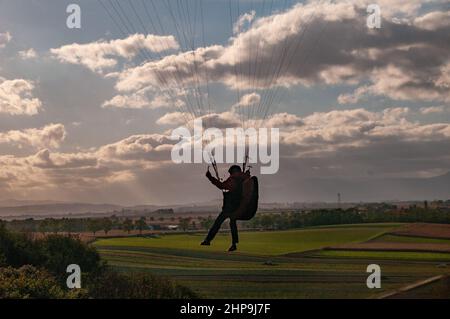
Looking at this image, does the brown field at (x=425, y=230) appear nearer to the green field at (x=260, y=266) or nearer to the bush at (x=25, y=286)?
the green field at (x=260, y=266)

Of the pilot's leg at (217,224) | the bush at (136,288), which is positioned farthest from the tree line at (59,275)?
the pilot's leg at (217,224)

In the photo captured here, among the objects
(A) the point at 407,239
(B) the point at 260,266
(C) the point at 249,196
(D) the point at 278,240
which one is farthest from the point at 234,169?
(A) the point at 407,239

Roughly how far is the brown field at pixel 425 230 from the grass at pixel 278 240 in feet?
4.05

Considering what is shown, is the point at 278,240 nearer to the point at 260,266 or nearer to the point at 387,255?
the point at 387,255

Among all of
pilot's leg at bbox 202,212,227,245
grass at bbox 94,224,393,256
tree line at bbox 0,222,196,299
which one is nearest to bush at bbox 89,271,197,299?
tree line at bbox 0,222,196,299

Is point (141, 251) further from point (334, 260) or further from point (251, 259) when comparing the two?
point (334, 260)

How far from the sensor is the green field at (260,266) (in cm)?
2572

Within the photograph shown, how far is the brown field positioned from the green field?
126 inches

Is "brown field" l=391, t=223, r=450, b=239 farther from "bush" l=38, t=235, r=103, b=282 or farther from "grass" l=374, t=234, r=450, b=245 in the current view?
"bush" l=38, t=235, r=103, b=282

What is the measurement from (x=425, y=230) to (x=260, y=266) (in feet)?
48.2

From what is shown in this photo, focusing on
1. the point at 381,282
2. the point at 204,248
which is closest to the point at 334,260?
the point at 381,282

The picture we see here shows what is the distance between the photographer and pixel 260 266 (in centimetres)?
2872

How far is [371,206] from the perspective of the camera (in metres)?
46.6
